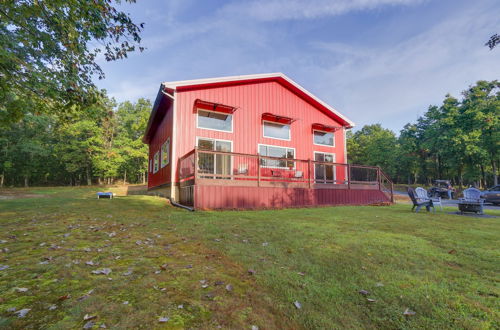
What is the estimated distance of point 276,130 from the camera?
1310 centimetres

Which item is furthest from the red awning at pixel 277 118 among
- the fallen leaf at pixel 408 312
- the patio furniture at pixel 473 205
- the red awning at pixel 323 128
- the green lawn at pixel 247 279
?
the fallen leaf at pixel 408 312

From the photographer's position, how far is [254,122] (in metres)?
12.3

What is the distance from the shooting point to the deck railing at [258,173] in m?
8.27

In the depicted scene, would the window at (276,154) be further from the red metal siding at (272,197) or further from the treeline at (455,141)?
the treeline at (455,141)

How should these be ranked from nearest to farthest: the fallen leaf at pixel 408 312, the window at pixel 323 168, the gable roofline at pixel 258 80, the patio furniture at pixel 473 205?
the fallen leaf at pixel 408 312, the patio furniture at pixel 473 205, the gable roofline at pixel 258 80, the window at pixel 323 168

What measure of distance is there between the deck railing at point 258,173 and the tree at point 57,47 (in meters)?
3.64

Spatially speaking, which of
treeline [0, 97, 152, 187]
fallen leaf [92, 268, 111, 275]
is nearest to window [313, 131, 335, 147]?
fallen leaf [92, 268, 111, 275]

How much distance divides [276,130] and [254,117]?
64.0 inches

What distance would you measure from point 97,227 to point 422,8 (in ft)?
53.9

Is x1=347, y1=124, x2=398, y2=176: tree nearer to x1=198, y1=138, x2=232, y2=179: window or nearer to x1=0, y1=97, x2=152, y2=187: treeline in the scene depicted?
x1=198, y1=138, x2=232, y2=179: window

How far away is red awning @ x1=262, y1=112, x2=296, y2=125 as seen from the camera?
12609 mm

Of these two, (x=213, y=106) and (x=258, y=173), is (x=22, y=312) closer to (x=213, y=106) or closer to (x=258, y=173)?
(x=258, y=173)

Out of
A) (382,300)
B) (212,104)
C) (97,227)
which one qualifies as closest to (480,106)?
(212,104)

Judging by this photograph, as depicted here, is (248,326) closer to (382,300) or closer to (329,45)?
(382,300)
